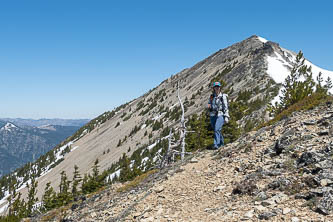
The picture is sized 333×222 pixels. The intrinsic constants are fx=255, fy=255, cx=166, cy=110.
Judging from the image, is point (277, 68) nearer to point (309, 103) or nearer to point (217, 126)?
point (309, 103)

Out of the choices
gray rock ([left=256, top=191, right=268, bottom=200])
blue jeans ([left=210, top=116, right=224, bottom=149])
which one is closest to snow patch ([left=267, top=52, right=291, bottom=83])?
blue jeans ([left=210, top=116, right=224, bottom=149])

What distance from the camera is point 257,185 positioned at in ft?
21.3

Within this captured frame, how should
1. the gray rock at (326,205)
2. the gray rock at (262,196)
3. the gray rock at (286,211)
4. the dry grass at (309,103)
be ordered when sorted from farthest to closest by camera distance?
1. the dry grass at (309,103)
2. the gray rock at (262,196)
3. the gray rock at (286,211)
4. the gray rock at (326,205)

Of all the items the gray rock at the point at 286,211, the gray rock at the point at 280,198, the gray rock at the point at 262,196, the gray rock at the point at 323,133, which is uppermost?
the gray rock at the point at 323,133

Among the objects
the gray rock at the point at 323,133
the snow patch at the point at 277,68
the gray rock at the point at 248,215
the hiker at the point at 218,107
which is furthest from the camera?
the snow patch at the point at 277,68

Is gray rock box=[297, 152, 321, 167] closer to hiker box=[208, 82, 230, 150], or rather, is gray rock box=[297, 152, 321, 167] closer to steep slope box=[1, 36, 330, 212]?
hiker box=[208, 82, 230, 150]

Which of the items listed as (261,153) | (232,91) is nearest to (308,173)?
(261,153)

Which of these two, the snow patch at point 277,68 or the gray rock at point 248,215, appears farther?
the snow patch at point 277,68

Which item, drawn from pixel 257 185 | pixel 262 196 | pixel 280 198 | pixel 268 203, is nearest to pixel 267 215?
pixel 268 203

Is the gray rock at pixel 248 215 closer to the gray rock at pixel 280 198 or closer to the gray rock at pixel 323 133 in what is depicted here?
the gray rock at pixel 280 198

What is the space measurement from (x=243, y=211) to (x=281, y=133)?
206 inches

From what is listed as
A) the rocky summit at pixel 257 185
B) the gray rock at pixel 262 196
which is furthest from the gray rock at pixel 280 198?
the gray rock at pixel 262 196

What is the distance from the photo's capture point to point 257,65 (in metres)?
49.2

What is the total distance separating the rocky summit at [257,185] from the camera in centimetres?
530
